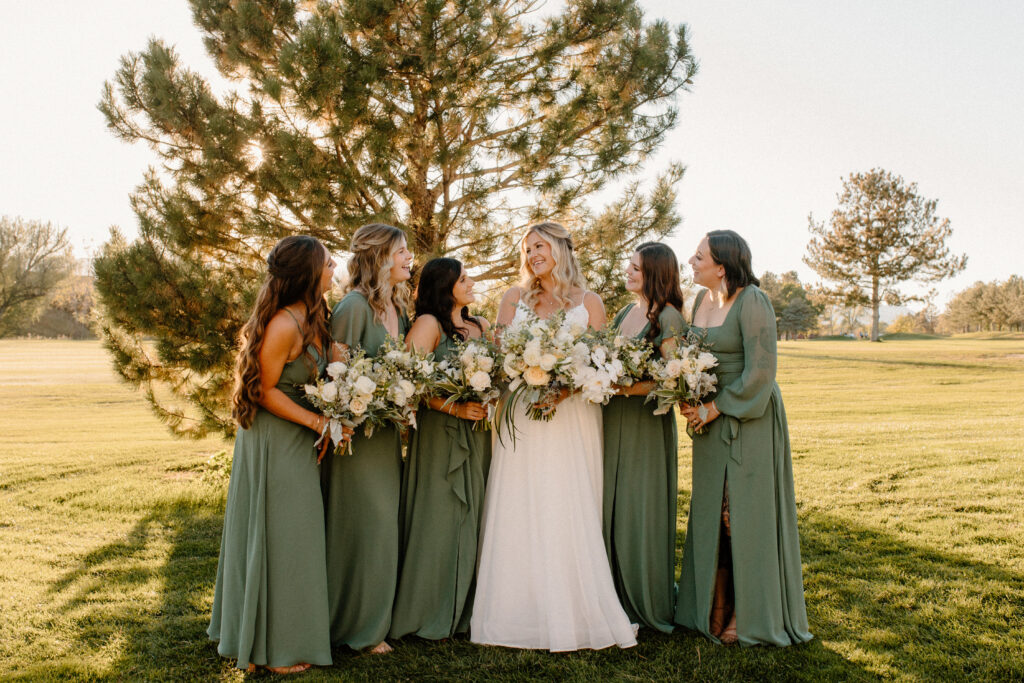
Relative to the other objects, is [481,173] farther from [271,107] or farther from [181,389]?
[181,389]

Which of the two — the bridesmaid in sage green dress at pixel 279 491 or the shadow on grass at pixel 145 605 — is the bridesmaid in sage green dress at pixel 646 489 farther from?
the shadow on grass at pixel 145 605

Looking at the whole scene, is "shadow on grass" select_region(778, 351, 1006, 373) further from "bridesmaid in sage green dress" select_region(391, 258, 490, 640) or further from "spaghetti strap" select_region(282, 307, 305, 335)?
"spaghetti strap" select_region(282, 307, 305, 335)

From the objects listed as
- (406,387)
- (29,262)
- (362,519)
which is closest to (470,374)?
(406,387)

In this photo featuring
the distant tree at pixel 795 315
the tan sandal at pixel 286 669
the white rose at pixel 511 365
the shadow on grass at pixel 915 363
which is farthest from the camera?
the distant tree at pixel 795 315

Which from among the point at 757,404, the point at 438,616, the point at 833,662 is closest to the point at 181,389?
the point at 438,616

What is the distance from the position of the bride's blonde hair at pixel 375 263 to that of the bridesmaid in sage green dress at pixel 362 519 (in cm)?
4

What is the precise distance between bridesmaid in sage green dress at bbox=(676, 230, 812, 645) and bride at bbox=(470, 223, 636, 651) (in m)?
0.62

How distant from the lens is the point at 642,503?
14.4 ft

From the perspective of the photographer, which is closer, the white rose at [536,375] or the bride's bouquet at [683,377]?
the white rose at [536,375]

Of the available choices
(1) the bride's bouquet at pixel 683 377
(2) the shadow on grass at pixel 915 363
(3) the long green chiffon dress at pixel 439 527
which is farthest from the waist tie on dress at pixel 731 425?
(2) the shadow on grass at pixel 915 363

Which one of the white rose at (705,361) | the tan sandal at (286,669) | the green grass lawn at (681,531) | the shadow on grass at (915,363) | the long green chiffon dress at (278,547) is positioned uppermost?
the white rose at (705,361)

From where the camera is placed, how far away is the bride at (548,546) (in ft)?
13.4

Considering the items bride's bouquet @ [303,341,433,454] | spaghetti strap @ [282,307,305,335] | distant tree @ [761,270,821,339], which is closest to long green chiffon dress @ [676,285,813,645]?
bride's bouquet @ [303,341,433,454]

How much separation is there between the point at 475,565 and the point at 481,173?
412 centimetres
